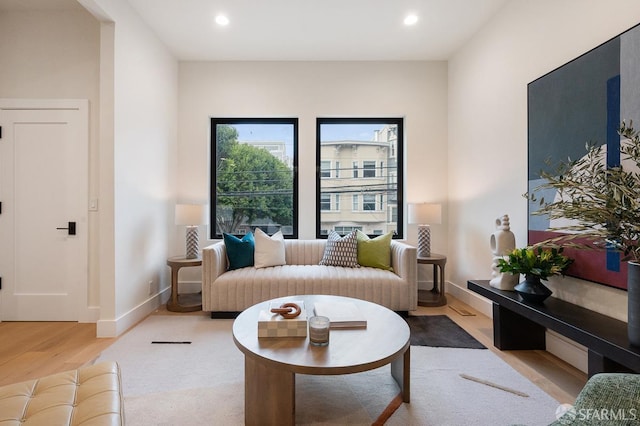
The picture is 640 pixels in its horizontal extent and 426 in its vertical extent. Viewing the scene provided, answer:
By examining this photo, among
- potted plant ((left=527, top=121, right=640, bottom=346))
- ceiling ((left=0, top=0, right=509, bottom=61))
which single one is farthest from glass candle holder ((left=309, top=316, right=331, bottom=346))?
ceiling ((left=0, top=0, right=509, bottom=61))

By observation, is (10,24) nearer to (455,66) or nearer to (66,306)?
(66,306)

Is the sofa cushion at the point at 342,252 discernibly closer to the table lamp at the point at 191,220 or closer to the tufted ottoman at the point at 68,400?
the table lamp at the point at 191,220

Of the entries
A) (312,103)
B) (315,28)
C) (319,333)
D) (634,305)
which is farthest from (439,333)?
(315,28)

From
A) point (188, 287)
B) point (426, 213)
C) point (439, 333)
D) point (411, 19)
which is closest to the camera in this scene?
point (439, 333)

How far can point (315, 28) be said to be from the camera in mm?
3154

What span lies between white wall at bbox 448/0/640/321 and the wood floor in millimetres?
497

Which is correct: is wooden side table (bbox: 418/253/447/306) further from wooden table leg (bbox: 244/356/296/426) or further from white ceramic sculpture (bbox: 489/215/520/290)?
wooden table leg (bbox: 244/356/296/426)

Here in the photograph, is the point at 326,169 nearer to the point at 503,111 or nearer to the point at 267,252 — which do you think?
the point at 267,252

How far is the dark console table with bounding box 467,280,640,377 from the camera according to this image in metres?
1.40

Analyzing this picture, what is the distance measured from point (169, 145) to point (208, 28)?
139cm

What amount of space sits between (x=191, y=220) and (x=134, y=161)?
2.67 ft

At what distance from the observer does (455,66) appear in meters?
3.67

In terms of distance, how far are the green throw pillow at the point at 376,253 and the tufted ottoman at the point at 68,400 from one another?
7.85ft

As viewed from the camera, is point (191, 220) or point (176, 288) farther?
point (191, 220)
